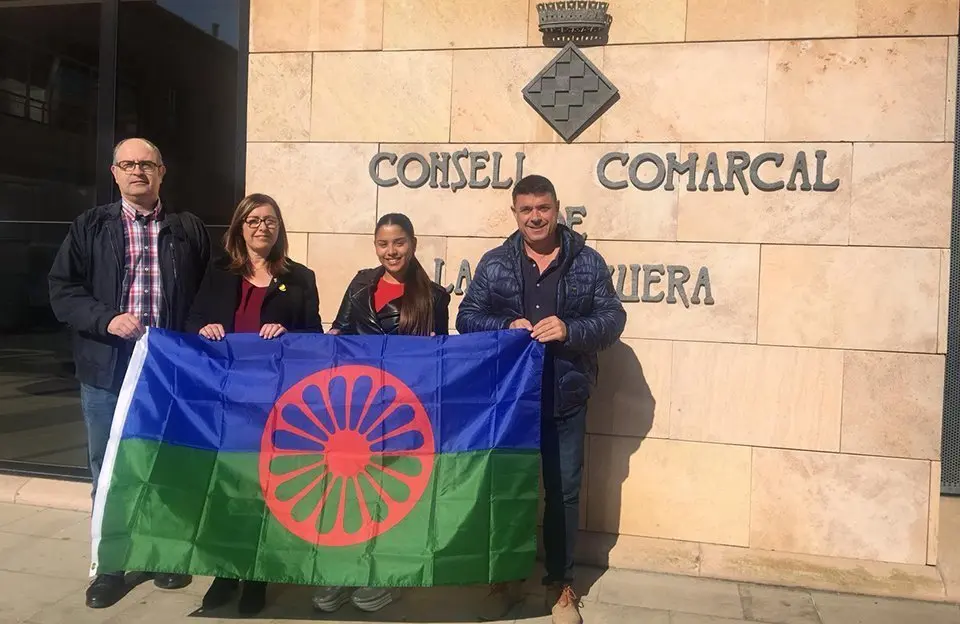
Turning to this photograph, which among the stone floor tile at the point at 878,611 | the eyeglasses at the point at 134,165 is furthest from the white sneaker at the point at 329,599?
the stone floor tile at the point at 878,611

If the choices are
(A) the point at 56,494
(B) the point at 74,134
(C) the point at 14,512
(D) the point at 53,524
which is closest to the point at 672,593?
(D) the point at 53,524

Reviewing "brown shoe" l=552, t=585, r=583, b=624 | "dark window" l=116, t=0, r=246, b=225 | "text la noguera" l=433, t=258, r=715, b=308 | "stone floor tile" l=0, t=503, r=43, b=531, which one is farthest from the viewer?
"dark window" l=116, t=0, r=246, b=225

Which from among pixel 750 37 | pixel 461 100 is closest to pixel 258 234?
pixel 461 100

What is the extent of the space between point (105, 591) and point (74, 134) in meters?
3.33

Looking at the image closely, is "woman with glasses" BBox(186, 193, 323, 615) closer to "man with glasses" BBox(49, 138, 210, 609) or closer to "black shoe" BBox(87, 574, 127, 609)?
"man with glasses" BBox(49, 138, 210, 609)

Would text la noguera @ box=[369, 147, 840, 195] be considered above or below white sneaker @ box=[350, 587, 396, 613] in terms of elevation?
above

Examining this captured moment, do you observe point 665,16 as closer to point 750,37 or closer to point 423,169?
→ point 750,37

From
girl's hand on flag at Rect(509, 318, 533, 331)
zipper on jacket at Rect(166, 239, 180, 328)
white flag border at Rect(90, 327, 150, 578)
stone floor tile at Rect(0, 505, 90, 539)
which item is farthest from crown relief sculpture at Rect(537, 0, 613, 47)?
stone floor tile at Rect(0, 505, 90, 539)

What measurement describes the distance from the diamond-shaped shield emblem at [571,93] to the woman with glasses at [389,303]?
1.26 metres

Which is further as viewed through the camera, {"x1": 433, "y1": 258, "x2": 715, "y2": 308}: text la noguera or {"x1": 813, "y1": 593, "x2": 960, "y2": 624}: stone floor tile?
{"x1": 433, "y1": 258, "x2": 715, "y2": 308}: text la noguera

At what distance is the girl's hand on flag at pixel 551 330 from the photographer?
350cm

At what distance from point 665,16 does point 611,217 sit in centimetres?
113

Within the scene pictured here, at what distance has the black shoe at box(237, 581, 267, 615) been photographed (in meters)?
3.77

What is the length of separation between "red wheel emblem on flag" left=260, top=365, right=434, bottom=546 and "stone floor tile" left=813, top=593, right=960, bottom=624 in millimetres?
2142
